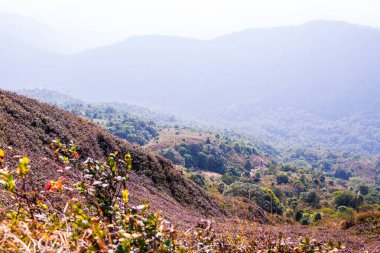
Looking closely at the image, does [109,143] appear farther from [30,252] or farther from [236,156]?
[236,156]

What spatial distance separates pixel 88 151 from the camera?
17094 millimetres

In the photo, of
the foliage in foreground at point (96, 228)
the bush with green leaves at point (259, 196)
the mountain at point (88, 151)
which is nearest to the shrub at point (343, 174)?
the bush with green leaves at point (259, 196)

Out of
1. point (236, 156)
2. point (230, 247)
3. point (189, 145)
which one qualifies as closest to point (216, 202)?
point (230, 247)

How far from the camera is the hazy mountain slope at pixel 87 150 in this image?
44.2 ft

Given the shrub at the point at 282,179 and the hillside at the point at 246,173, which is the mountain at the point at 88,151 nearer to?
the hillside at the point at 246,173

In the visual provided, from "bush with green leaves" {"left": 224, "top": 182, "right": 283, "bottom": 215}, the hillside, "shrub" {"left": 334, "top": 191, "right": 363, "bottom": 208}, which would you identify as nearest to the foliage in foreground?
"bush with green leaves" {"left": 224, "top": 182, "right": 283, "bottom": 215}

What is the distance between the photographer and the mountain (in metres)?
13.4

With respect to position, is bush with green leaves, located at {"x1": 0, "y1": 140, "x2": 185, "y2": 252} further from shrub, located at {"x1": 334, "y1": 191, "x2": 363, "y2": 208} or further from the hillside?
shrub, located at {"x1": 334, "y1": 191, "x2": 363, "y2": 208}

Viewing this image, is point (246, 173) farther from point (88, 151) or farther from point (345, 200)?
point (88, 151)

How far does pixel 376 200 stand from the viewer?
59625 millimetres

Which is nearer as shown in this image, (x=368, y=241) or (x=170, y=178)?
(x=368, y=241)

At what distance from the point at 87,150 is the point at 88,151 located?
10 cm

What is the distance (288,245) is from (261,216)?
73.8 ft

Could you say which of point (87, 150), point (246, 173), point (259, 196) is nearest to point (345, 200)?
point (259, 196)
